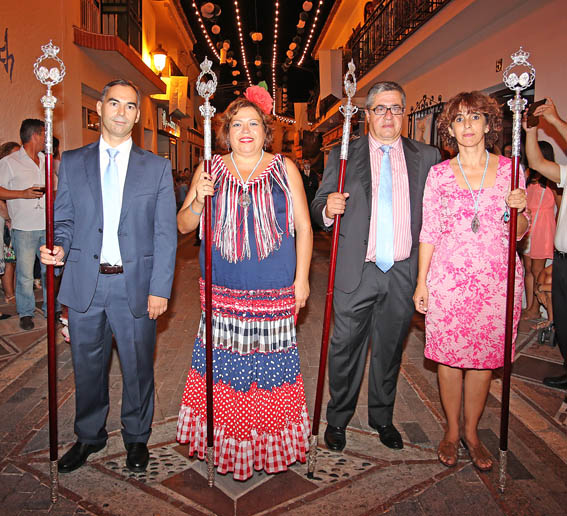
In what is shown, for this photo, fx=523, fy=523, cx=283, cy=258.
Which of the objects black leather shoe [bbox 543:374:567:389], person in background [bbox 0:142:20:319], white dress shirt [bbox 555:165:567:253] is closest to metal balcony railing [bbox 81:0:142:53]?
person in background [bbox 0:142:20:319]

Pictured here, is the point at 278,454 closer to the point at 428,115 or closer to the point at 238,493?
the point at 238,493

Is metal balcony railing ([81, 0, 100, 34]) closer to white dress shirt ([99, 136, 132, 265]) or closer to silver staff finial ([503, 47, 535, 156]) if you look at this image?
white dress shirt ([99, 136, 132, 265])

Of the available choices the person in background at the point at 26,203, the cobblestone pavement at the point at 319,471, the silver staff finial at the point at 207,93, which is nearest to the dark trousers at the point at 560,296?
the cobblestone pavement at the point at 319,471

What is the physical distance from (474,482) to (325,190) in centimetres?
195

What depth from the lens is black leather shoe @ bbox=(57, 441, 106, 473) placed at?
10.1 feet

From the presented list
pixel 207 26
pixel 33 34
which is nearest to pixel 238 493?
pixel 33 34

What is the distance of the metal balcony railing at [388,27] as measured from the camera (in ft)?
31.4

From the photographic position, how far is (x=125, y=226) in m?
2.88

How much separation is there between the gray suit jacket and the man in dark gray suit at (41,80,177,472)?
1023mm

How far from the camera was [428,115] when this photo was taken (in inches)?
417

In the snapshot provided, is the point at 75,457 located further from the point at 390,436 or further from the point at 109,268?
the point at 390,436

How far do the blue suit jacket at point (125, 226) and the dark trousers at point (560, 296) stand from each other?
2853mm

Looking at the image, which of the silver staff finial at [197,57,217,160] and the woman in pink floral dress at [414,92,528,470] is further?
the woman in pink floral dress at [414,92,528,470]

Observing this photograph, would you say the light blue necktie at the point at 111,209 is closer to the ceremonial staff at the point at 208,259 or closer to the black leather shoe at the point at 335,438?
the ceremonial staff at the point at 208,259
